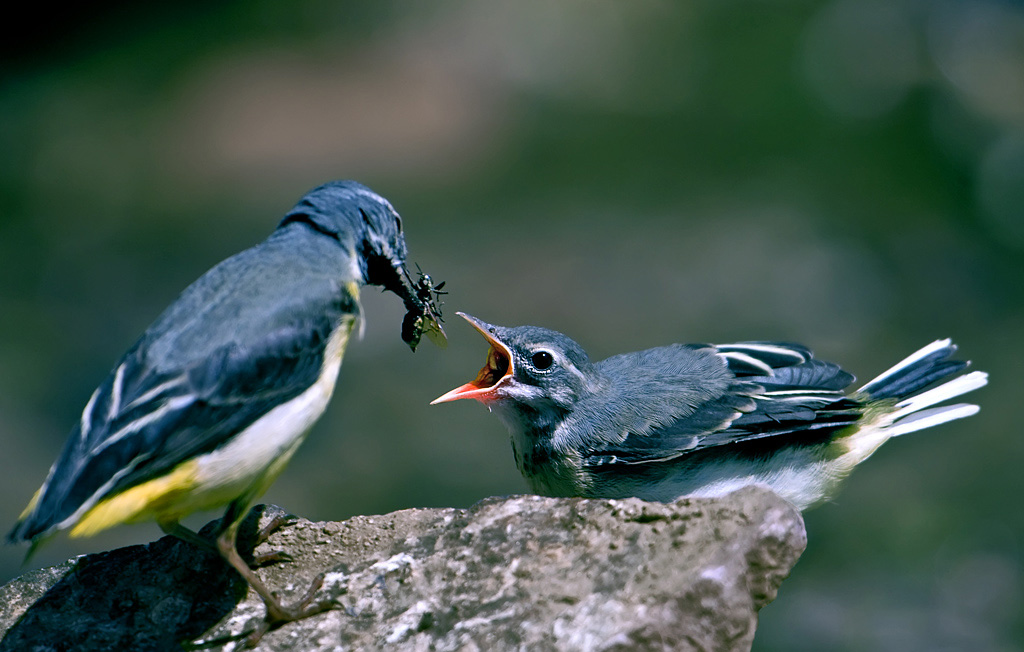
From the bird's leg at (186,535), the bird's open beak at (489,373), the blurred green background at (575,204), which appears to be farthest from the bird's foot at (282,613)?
the blurred green background at (575,204)

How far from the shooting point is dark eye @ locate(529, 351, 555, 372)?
18.1ft

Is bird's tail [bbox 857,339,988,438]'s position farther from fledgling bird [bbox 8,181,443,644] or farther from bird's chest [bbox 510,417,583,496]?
fledgling bird [bbox 8,181,443,644]

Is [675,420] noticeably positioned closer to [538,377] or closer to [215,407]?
[538,377]

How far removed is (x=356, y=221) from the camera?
5.16 m

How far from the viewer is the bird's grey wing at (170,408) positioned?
408cm

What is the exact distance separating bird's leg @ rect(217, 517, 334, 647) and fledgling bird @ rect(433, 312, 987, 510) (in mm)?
1445

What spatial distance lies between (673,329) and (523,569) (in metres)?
8.70

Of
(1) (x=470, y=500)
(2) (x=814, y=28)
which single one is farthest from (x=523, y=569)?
(2) (x=814, y=28)

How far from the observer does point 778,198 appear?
14867mm

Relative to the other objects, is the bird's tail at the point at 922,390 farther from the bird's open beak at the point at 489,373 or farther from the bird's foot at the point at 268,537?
the bird's foot at the point at 268,537

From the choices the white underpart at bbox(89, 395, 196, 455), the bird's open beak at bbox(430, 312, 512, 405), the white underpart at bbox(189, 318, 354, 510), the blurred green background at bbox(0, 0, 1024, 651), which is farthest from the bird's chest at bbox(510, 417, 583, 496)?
the blurred green background at bbox(0, 0, 1024, 651)

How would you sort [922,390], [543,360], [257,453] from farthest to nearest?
[922,390]
[543,360]
[257,453]

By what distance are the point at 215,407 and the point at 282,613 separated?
941 millimetres

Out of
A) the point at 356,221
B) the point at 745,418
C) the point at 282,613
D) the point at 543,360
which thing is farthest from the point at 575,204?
the point at 282,613
